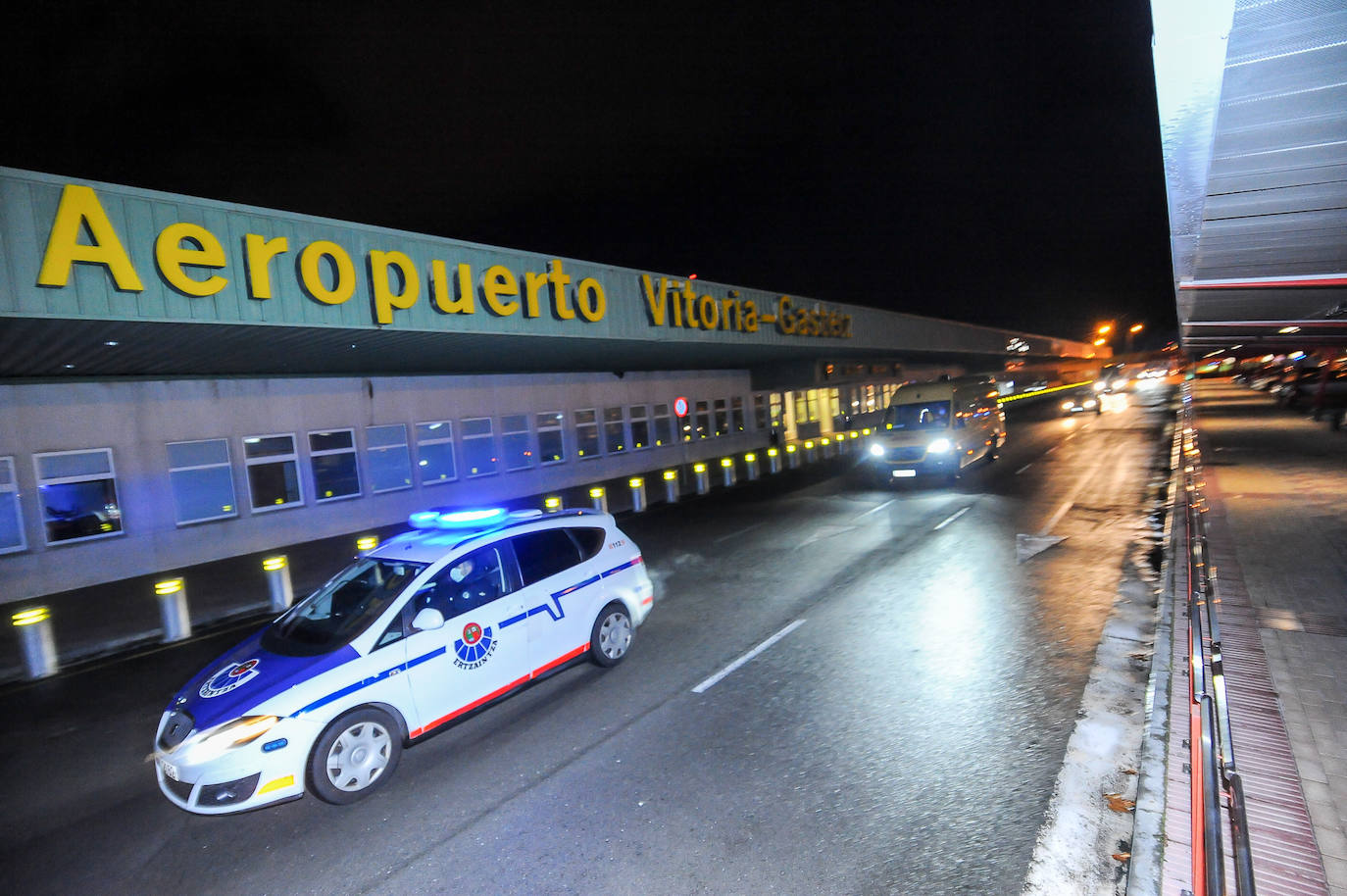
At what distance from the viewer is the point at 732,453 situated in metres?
29.6

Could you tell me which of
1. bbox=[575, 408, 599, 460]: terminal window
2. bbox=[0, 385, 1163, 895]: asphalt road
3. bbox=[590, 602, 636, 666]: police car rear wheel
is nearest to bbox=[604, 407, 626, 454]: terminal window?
bbox=[575, 408, 599, 460]: terminal window

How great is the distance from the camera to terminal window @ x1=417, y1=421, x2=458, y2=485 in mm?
18109

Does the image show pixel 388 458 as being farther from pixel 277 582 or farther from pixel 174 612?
pixel 174 612

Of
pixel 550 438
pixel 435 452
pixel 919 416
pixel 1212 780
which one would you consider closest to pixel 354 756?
pixel 1212 780

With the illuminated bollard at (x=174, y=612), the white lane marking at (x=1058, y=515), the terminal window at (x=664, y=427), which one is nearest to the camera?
the illuminated bollard at (x=174, y=612)

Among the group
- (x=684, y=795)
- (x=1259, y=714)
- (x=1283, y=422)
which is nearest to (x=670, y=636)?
(x=684, y=795)

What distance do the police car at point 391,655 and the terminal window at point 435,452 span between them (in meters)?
11.7

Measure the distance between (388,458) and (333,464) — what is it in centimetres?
138

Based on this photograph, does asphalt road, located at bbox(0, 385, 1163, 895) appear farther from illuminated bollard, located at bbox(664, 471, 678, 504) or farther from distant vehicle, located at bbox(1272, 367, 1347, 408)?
distant vehicle, located at bbox(1272, 367, 1347, 408)

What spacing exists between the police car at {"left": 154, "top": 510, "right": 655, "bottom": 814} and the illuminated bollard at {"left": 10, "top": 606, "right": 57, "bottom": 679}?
183 inches

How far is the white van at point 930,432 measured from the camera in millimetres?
16891

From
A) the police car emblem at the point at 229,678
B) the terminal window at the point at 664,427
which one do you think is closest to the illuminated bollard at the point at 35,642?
the police car emblem at the point at 229,678

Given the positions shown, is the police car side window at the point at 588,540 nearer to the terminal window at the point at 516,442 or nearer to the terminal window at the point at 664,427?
the terminal window at the point at 516,442

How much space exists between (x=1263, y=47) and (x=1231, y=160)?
6.84 feet
